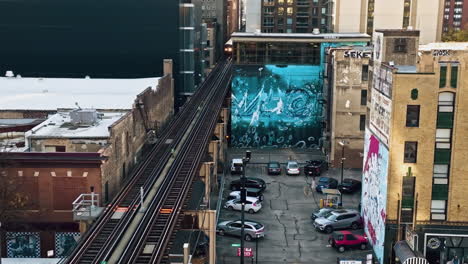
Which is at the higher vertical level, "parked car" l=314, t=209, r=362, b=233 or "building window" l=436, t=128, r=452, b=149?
"building window" l=436, t=128, r=452, b=149

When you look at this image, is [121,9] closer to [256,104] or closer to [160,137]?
[256,104]

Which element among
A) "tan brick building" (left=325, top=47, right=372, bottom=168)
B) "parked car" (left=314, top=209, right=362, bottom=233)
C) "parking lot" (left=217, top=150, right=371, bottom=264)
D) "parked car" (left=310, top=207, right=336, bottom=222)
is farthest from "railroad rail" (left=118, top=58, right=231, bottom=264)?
"tan brick building" (left=325, top=47, right=372, bottom=168)

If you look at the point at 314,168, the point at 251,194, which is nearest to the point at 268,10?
the point at 314,168

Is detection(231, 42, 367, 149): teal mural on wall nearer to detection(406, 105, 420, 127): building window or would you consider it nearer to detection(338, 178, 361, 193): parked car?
detection(338, 178, 361, 193): parked car

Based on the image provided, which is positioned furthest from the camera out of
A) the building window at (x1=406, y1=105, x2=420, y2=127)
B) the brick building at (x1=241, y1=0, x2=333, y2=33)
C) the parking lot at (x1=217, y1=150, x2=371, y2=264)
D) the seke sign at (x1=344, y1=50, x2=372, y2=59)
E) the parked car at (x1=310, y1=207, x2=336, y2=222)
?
the brick building at (x1=241, y1=0, x2=333, y2=33)

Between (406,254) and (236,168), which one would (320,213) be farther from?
(236,168)

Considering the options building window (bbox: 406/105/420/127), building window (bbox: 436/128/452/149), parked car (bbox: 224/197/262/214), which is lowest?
parked car (bbox: 224/197/262/214)

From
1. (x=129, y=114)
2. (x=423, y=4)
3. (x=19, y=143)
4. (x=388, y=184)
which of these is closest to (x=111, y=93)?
(x=129, y=114)
